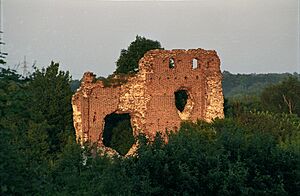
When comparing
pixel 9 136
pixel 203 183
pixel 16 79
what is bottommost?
pixel 203 183

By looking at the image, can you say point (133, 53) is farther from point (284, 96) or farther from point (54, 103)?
point (284, 96)

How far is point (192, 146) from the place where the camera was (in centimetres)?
1587

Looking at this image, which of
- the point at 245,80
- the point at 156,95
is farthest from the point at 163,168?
the point at 245,80

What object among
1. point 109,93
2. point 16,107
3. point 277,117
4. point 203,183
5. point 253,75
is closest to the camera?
point 16,107

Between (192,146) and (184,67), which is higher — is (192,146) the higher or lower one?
the lower one

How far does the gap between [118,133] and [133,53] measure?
3.83 m

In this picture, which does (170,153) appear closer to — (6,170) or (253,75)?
(6,170)

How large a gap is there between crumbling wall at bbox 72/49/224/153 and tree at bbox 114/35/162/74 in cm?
430

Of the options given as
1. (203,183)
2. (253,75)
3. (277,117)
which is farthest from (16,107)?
(253,75)

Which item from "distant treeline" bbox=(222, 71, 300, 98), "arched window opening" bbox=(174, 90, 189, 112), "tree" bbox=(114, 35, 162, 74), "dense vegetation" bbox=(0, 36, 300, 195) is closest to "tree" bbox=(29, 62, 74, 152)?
"tree" bbox=(114, 35, 162, 74)

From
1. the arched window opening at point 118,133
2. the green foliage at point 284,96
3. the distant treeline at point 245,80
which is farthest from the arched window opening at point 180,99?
the distant treeline at point 245,80

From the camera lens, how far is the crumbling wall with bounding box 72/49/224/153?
87.9 feet

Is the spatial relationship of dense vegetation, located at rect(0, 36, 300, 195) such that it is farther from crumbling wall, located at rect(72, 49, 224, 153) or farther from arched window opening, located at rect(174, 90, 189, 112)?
arched window opening, located at rect(174, 90, 189, 112)

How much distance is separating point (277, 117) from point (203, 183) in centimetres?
1491
